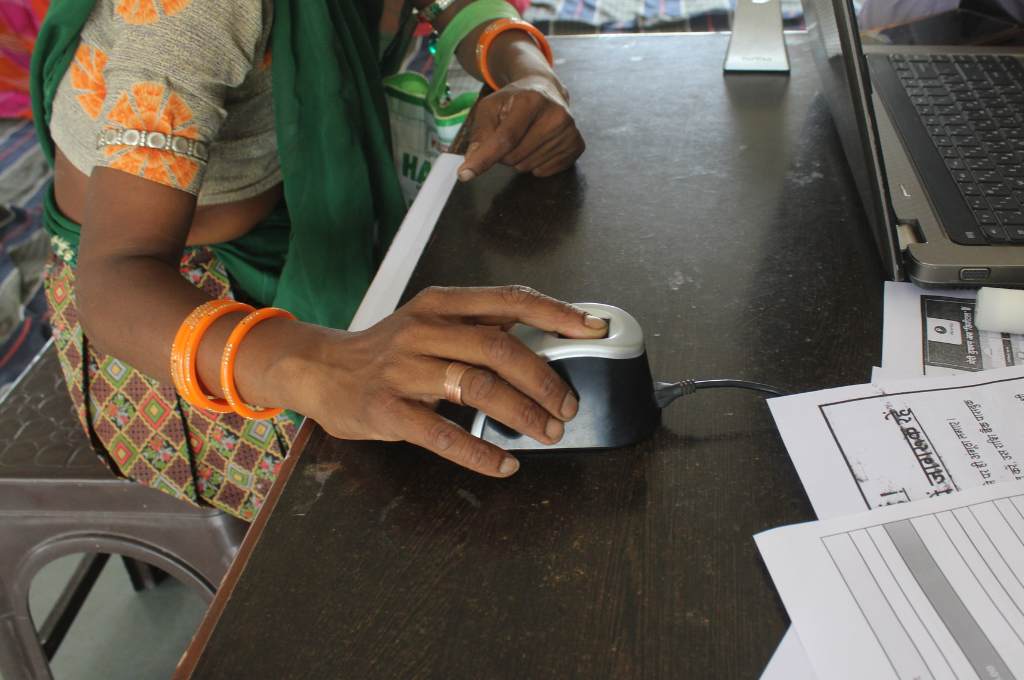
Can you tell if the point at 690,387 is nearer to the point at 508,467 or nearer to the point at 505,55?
the point at 508,467

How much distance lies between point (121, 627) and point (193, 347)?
1076 mm

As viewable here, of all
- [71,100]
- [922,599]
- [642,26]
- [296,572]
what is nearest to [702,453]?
[922,599]

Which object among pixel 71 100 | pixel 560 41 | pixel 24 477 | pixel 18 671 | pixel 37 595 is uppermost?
pixel 71 100

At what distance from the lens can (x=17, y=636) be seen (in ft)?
3.43

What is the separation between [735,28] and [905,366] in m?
0.61

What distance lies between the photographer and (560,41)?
3.87ft

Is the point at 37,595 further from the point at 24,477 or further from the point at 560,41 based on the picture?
the point at 560,41

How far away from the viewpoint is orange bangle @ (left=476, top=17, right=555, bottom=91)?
3.53ft

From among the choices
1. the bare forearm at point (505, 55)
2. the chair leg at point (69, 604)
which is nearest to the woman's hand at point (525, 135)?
the bare forearm at point (505, 55)

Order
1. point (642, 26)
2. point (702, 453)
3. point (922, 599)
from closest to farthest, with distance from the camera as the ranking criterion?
point (922, 599), point (702, 453), point (642, 26)

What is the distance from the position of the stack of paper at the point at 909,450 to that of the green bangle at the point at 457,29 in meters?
0.67

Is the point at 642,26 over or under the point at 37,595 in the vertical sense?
over

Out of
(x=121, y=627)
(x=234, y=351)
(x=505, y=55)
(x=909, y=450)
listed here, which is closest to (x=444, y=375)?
(x=234, y=351)

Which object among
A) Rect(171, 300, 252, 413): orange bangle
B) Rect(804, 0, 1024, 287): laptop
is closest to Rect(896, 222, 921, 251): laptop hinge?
Rect(804, 0, 1024, 287): laptop
